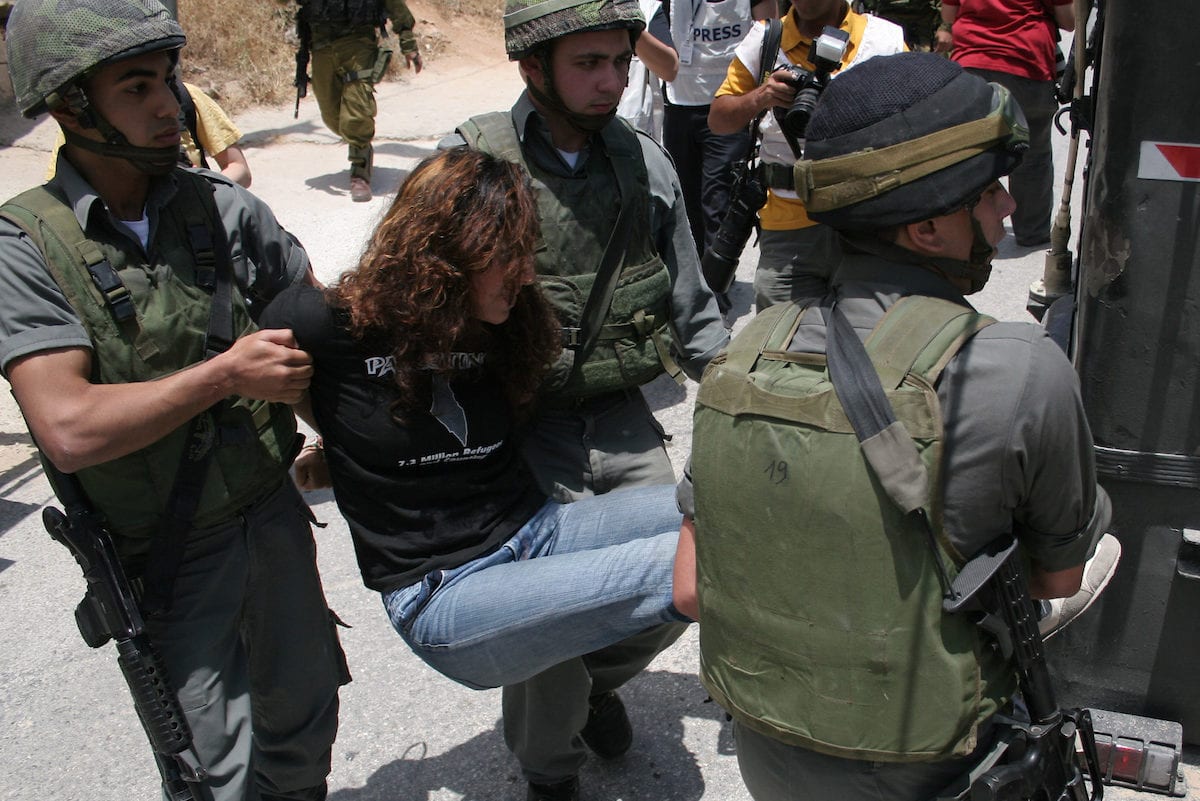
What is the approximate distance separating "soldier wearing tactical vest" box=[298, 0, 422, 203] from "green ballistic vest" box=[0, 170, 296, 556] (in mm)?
5912

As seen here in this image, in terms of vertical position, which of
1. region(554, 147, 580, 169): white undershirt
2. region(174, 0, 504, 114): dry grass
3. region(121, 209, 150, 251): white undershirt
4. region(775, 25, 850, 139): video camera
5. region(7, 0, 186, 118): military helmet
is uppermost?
region(7, 0, 186, 118): military helmet

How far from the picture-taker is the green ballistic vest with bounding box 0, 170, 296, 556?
2.07m

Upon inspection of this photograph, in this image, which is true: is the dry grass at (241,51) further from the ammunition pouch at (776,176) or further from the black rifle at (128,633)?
the black rifle at (128,633)

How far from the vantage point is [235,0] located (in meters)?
12.2

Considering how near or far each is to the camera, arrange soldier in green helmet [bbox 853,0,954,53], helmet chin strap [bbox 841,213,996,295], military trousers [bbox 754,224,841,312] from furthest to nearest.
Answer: soldier in green helmet [bbox 853,0,954,53], military trousers [bbox 754,224,841,312], helmet chin strap [bbox 841,213,996,295]

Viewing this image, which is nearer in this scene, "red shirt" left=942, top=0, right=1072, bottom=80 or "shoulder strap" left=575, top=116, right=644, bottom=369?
"shoulder strap" left=575, top=116, right=644, bottom=369

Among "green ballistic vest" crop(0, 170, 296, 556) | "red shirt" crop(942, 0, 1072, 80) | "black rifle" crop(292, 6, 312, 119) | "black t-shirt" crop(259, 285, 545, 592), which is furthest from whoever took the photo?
"black rifle" crop(292, 6, 312, 119)

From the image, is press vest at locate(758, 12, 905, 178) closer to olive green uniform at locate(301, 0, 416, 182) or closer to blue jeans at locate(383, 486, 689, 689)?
blue jeans at locate(383, 486, 689, 689)

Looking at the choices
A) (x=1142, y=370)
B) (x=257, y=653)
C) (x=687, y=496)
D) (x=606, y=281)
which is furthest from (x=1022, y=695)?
(x=257, y=653)

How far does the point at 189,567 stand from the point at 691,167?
424cm

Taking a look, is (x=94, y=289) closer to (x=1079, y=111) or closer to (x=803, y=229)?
(x=1079, y=111)

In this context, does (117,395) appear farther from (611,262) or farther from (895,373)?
(895,373)

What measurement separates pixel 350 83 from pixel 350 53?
0.21 metres

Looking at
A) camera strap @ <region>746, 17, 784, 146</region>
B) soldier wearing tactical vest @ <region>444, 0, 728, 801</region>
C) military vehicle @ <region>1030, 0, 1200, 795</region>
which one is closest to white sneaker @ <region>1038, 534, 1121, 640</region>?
military vehicle @ <region>1030, 0, 1200, 795</region>
